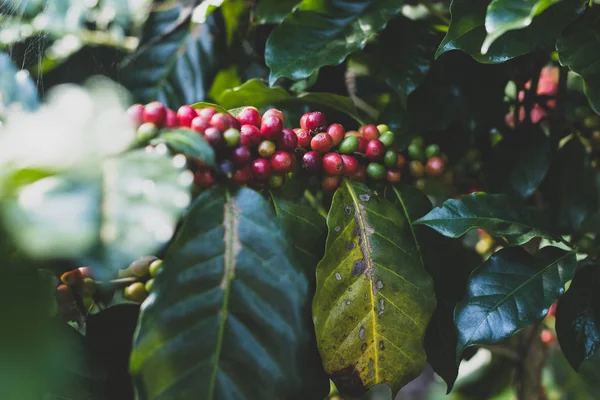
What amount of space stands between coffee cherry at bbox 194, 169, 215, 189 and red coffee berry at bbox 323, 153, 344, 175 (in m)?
0.16

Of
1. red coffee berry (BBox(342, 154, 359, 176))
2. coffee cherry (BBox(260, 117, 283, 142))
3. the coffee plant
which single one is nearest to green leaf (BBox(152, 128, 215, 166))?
the coffee plant

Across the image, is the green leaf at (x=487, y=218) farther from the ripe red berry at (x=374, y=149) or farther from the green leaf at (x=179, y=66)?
the green leaf at (x=179, y=66)

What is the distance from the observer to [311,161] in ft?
2.26

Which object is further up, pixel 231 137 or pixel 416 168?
pixel 231 137

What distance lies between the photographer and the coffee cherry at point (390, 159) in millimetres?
749

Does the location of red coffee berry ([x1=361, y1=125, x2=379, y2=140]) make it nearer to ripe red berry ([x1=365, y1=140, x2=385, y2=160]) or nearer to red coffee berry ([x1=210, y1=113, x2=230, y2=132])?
ripe red berry ([x1=365, y1=140, x2=385, y2=160])

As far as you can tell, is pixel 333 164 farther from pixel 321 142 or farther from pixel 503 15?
pixel 503 15

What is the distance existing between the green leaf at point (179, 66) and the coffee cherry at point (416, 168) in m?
0.39

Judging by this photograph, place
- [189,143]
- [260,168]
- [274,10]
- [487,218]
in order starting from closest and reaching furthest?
[189,143], [260,168], [487,218], [274,10]

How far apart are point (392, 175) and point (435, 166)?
0.11m

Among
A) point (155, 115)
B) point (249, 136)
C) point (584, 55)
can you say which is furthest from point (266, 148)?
point (584, 55)

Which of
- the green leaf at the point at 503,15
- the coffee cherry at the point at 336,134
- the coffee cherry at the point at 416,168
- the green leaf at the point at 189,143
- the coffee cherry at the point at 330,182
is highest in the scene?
the green leaf at the point at 503,15

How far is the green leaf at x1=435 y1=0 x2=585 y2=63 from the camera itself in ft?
2.30

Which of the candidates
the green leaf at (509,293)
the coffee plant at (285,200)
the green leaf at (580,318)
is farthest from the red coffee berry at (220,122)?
the green leaf at (580,318)
